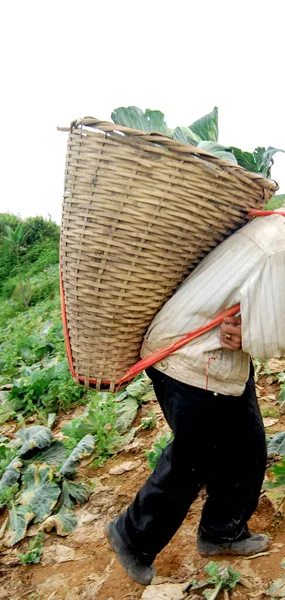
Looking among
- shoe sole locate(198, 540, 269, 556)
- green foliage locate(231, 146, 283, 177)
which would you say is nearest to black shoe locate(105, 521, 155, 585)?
shoe sole locate(198, 540, 269, 556)

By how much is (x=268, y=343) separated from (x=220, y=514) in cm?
107

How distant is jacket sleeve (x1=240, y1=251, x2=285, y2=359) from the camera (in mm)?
1880

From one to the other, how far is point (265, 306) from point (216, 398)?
437 millimetres

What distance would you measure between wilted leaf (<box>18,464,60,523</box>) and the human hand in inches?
79.9

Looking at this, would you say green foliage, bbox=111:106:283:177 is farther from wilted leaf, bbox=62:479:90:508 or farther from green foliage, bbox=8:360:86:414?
green foliage, bbox=8:360:86:414

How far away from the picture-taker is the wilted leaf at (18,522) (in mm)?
3363

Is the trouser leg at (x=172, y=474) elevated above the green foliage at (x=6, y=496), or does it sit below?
above

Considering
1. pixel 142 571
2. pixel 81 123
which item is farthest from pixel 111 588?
pixel 81 123

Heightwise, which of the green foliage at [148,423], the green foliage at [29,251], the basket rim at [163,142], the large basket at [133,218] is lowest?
the green foliage at [29,251]

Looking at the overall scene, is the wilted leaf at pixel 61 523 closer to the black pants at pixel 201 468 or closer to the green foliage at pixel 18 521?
the green foliage at pixel 18 521

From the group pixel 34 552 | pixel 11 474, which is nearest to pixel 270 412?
pixel 34 552

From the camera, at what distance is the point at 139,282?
2002 mm

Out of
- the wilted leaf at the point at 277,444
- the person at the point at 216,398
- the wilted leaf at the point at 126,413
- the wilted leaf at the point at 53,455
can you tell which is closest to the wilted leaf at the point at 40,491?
the wilted leaf at the point at 53,455

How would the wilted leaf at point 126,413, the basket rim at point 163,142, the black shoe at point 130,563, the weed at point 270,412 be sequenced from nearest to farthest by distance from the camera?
the basket rim at point 163,142 < the black shoe at point 130,563 < the weed at point 270,412 < the wilted leaf at point 126,413
